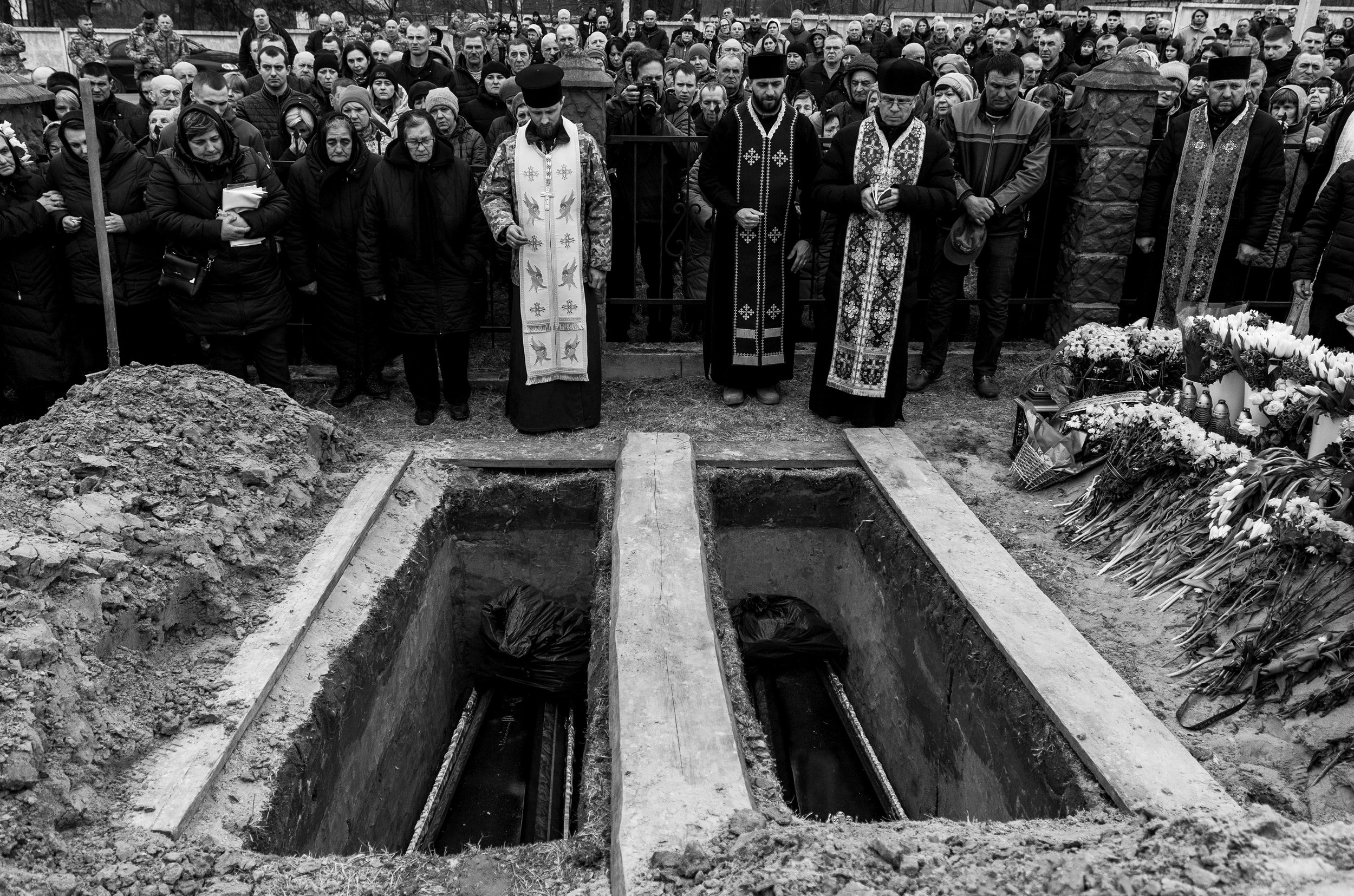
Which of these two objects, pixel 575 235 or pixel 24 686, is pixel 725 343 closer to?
pixel 575 235

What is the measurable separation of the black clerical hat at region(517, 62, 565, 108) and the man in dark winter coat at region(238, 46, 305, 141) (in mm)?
2772

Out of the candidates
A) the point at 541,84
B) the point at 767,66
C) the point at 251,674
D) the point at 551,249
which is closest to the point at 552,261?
the point at 551,249

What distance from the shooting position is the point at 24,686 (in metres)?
2.77

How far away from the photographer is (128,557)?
354 centimetres

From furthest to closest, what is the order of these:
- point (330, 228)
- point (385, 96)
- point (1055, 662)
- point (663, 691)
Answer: point (385, 96) → point (330, 228) → point (1055, 662) → point (663, 691)

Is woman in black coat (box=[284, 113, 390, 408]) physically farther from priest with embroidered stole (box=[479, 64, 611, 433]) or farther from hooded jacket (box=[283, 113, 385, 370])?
priest with embroidered stole (box=[479, 64, 611, 433])

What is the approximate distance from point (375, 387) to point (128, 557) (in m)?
2.83

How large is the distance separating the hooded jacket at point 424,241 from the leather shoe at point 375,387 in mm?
609

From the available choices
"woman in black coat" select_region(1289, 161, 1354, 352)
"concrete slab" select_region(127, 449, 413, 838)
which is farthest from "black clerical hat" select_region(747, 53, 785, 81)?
"woman in black coat" select_region(1289, 161, 1354, 352)

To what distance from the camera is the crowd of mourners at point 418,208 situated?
5.41 m

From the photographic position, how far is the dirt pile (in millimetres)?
2746

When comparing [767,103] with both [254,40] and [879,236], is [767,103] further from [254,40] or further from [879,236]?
[254,40]

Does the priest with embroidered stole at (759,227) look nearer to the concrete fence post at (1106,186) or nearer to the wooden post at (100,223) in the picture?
the concrete fence post at (1106,186)

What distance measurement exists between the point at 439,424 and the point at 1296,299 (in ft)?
17.2
